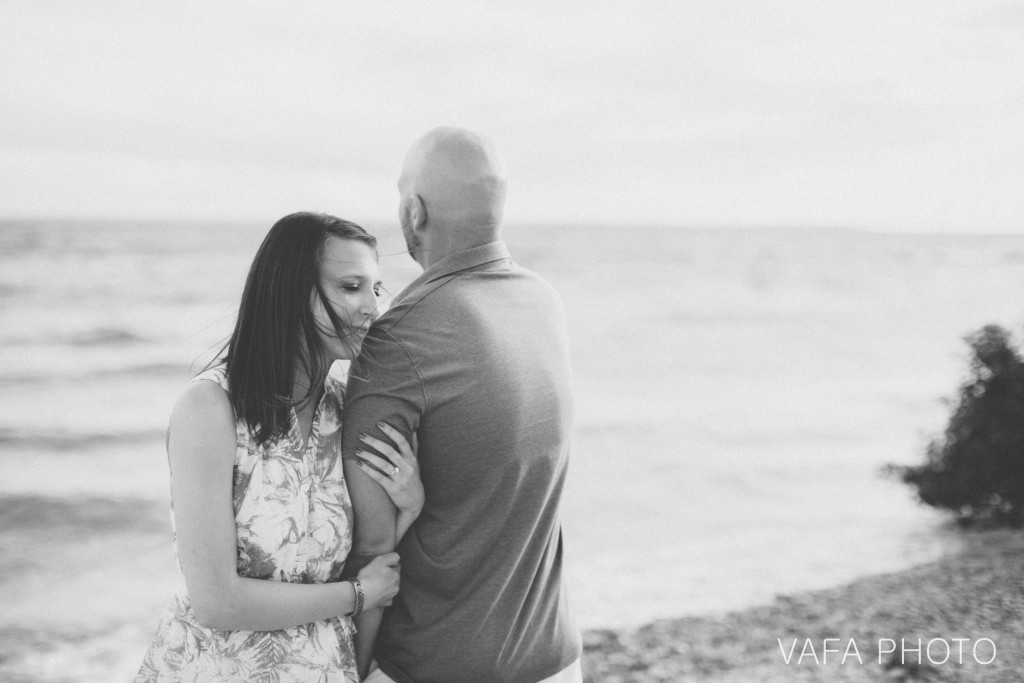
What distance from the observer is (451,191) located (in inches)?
83.0

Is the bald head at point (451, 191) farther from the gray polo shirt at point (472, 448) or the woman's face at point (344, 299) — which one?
the woman's face at point (344, 299)

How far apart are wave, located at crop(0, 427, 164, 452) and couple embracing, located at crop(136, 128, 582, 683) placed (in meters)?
9.78

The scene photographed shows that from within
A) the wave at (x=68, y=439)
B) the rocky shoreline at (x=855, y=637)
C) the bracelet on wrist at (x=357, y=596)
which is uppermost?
the bracelet on wrist at (x=357, y=596)

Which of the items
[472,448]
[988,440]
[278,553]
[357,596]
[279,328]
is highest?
[279,328]

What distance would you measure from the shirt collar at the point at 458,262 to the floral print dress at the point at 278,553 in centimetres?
44

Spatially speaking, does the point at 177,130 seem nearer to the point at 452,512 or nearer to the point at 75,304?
the point at 75,304

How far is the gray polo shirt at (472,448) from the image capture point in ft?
6.26

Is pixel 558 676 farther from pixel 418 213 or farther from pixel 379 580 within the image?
pixel 418 213

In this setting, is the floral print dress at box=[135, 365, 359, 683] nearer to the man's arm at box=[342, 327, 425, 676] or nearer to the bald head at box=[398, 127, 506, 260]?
the man's arm at box=[342, 327, 425, 676]

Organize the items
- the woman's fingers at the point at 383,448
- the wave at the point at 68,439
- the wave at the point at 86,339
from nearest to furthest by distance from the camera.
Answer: the woman's fingers at the point at 383,448 < the wave at the point at 68,439 < the wave at the point at 86,339

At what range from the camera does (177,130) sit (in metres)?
39.3

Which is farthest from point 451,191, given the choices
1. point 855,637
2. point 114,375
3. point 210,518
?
point 114,375

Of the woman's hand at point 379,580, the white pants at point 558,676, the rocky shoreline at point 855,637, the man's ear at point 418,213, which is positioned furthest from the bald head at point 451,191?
the rocky shoreline at point 855,637

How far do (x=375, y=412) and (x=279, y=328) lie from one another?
0.97 feet
